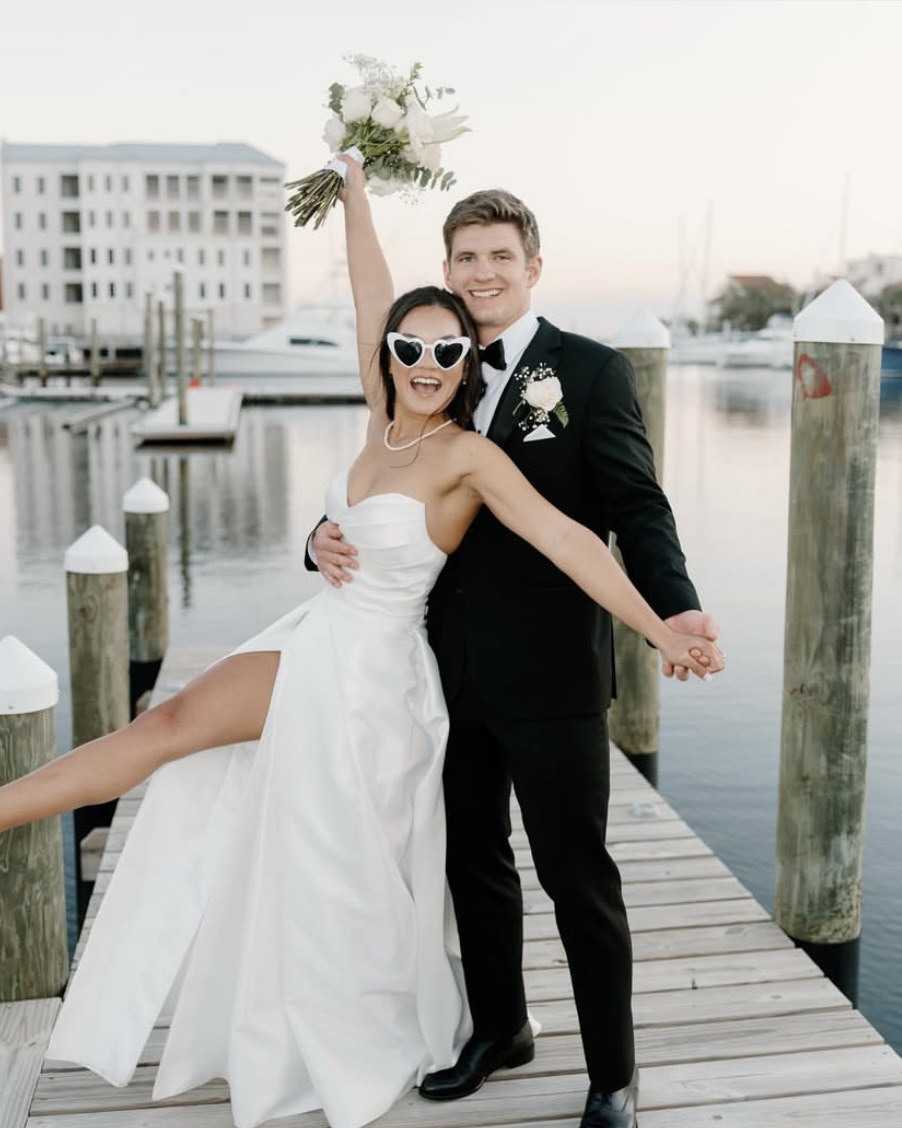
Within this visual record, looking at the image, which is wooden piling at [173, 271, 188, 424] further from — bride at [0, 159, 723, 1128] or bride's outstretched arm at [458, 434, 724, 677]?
bride's outstretched arm at [458, 434, 724, 677]

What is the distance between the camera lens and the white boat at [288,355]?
155 ft

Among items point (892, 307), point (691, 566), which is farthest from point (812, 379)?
point (892, 307)

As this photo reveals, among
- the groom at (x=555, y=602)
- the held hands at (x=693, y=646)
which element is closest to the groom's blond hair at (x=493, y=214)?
the groom at (x=555, y=602)

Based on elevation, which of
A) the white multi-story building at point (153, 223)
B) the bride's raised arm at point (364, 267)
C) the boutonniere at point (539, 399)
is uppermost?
the white multi-story building at point (153, 223)

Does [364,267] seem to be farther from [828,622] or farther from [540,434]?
[828,622]

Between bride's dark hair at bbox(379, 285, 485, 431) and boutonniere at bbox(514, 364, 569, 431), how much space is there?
9cm

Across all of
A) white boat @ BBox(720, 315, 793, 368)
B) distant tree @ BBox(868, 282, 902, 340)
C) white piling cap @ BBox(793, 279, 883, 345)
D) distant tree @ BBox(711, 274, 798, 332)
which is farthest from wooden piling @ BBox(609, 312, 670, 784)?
distant tree @ BBox(711, 274, 798, 332)

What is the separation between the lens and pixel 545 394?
2.52 metres

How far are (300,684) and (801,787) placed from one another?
1.72m

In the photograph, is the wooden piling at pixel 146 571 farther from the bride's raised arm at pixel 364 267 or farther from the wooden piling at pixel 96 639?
the bride's raised arm at pixel 364 267

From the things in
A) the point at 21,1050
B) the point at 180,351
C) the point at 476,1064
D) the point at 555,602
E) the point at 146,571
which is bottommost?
the point at 21,1050

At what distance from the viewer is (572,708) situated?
102 inches

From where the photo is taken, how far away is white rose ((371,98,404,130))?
114 inches

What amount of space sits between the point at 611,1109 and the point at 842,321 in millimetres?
2028
